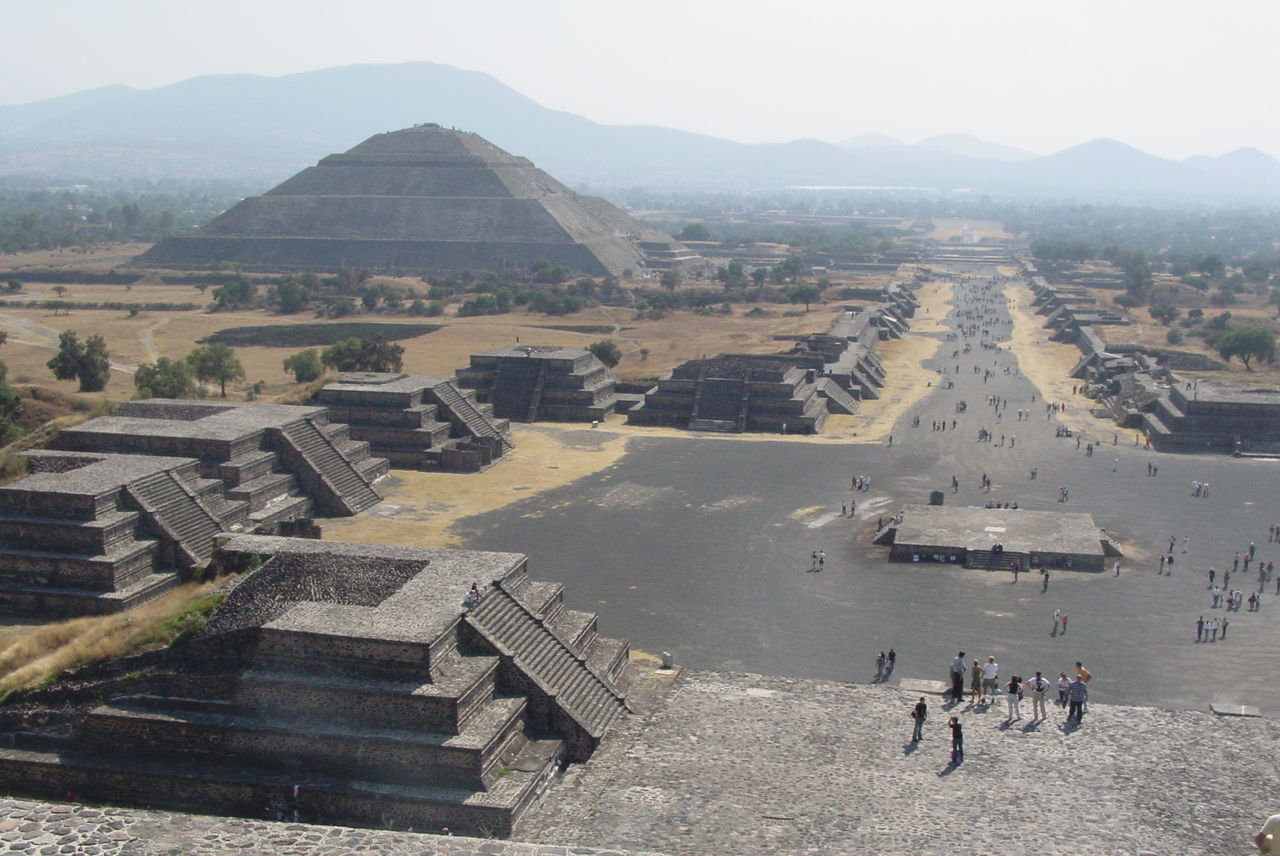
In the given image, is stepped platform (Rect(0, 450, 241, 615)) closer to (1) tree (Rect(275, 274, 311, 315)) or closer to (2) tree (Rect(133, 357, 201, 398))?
(2) tree (Rect(133, 357, 201, 398))

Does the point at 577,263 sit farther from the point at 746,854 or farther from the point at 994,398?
the point at 746,854

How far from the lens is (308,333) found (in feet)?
280

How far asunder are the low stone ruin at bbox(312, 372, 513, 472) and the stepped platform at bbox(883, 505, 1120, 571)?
17387 millimetres

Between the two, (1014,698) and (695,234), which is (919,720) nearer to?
(1014,698)

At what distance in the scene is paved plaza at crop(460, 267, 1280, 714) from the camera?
27.7 metres

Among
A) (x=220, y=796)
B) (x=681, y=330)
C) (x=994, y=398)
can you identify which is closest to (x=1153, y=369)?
(x=994, y=398)

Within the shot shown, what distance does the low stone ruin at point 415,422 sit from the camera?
151 ft

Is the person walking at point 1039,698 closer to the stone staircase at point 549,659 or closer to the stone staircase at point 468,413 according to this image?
the stone staircase at point 549,659

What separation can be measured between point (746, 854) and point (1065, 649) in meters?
13.6

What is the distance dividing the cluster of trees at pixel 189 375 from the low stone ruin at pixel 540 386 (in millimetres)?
11314

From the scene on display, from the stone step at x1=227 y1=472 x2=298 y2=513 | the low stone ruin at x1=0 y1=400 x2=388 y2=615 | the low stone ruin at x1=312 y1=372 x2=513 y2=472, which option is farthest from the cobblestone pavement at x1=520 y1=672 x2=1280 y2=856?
the low stone ruin at x1=312 y1=372 x2=513 y2=472

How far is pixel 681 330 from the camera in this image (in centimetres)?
9362

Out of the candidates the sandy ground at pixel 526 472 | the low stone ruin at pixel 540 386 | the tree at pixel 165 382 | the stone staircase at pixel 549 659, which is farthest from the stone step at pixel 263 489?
the low stone ruin at pixel 540 386

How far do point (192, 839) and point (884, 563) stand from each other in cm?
2536
